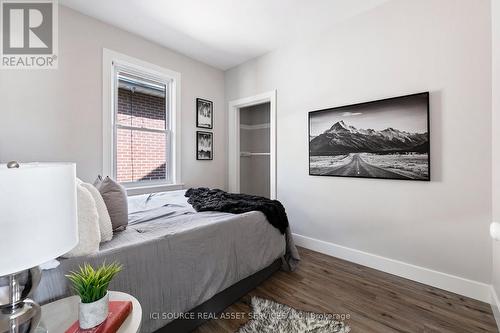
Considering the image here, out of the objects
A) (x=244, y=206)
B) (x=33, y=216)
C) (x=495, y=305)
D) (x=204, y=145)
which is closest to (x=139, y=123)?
(x=204, y=145)

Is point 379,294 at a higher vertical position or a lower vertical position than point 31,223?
lower

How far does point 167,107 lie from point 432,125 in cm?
330

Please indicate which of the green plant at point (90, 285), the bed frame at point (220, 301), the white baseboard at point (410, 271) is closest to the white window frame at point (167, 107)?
the bed frame at point (220, 301)

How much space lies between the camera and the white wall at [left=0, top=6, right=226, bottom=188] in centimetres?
211

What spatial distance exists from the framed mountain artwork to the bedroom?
0.02m

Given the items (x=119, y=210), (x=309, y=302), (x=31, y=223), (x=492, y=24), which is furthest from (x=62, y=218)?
(x=492, y=24)

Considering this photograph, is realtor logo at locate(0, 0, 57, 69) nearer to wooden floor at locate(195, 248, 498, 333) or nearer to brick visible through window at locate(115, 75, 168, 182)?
brick visible through window at locate(115, 75, 168, 182)

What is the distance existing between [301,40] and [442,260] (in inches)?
118

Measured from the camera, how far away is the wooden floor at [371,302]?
158cm

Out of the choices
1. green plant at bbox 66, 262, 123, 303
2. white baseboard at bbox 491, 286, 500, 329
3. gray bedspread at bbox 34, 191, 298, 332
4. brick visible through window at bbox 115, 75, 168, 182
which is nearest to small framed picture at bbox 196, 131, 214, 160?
brick visible through window at bbox 115, 75, 168, 182

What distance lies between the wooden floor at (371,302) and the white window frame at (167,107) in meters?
2.05

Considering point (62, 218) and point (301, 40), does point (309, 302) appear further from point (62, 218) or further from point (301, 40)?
point (301, 40)

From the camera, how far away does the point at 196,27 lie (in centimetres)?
276

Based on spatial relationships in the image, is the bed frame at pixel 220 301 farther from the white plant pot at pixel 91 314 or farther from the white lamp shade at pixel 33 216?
the white lamp shade at pixel 33 216
